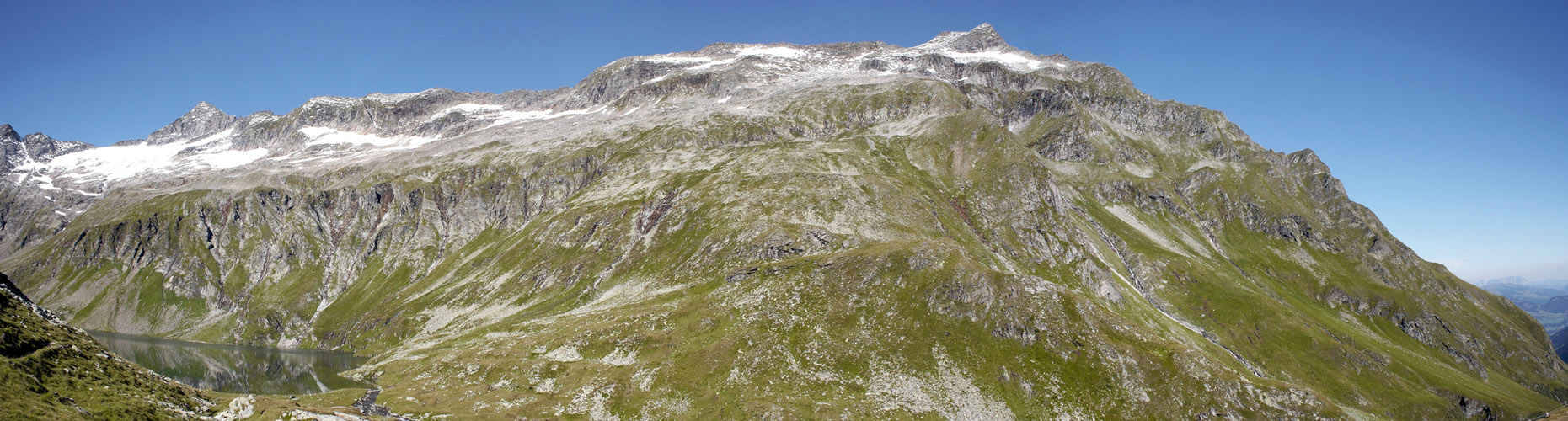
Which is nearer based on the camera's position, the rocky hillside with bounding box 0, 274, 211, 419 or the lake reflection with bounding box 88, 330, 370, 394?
the rocky hillside with bounding box 0, 274, 211, 419

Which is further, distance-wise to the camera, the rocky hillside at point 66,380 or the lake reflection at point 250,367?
the lake reflection at point 250,367

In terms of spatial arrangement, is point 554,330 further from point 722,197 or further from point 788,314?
point 722,197

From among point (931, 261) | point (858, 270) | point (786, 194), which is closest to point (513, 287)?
point (786, 194)

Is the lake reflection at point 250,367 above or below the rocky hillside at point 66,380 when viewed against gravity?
below

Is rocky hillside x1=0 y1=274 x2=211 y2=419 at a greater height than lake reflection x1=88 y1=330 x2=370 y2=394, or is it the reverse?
rocky hillside x1=0 y1=274 x2=211 y2=419
